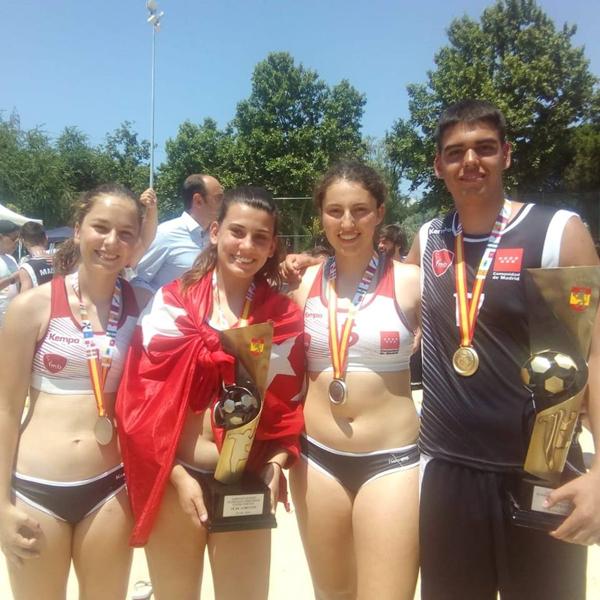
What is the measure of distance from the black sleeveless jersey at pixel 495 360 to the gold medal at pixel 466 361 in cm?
2

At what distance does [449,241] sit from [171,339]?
128 centimetres

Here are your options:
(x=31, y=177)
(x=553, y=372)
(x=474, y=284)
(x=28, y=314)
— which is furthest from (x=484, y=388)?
(x=31, y=177)

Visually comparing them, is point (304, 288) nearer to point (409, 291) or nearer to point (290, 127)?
point (409, 291)

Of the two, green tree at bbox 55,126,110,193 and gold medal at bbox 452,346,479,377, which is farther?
green tree at bbox 55,126,110,193

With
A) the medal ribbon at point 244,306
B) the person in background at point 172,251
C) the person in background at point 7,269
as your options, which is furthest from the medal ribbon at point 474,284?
the person in background at point 7,269

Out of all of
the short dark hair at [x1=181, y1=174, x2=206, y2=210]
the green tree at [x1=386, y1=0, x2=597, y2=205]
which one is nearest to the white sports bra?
the short dark hair at [x1=181, y1=174, x2=206, y2=210]

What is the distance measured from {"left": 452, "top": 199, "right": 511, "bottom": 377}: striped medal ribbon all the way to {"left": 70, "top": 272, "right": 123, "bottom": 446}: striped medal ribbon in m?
1.48

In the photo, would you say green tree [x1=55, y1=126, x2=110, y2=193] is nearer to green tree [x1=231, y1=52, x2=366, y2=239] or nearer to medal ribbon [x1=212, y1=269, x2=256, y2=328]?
green tree [x1=231, y1=52, x2=366, y2=239]

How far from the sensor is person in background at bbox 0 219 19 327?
7371 millimetres

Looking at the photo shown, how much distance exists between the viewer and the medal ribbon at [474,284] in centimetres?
216

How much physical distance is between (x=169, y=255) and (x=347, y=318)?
9.54 feet

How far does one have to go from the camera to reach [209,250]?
272cm

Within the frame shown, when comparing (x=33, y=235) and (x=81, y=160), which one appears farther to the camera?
(x=81, y=160)

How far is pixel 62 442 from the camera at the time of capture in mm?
2256
